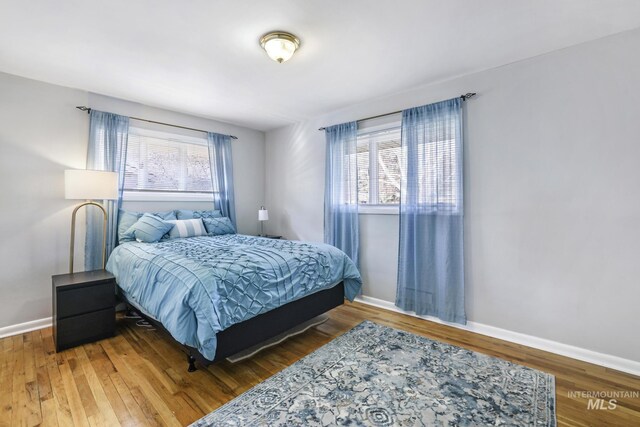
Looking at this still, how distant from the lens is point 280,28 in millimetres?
2057

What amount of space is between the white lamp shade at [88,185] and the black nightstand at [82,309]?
0.76 m

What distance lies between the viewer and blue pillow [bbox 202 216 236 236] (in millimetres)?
3752

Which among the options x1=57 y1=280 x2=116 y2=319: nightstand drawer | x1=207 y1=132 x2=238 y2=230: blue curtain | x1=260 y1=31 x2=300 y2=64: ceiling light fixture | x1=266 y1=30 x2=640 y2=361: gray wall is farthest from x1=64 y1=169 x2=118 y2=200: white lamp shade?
x1=266 y1=30 x2=640 y2=361: gray wall

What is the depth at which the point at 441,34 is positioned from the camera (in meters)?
2.16

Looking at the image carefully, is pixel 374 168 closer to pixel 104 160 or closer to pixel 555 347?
pixel 555 347

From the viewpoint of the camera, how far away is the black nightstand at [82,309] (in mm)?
2404

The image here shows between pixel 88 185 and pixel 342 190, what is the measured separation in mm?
2705

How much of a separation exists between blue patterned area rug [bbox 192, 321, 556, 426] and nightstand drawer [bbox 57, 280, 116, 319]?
64.9 inches

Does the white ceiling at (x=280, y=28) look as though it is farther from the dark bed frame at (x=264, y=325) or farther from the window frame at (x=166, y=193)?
the dark bed frame at (x=264, y=325)

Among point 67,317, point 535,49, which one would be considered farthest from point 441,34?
point 67,317

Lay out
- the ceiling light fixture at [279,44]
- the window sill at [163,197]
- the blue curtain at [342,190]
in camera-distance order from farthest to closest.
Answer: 1. the blue curtain at [342,190]
2. the window sill at [163,197]
3. the ceiling light fixture at [279,44]

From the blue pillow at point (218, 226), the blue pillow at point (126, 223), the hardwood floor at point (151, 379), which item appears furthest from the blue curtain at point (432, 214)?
the blue pillow at point (126, 223)

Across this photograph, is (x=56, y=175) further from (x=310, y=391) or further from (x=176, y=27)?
(x=310, y=391)

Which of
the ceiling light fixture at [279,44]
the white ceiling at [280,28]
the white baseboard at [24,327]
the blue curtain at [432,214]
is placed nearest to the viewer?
the white ceiling at [280,28]
